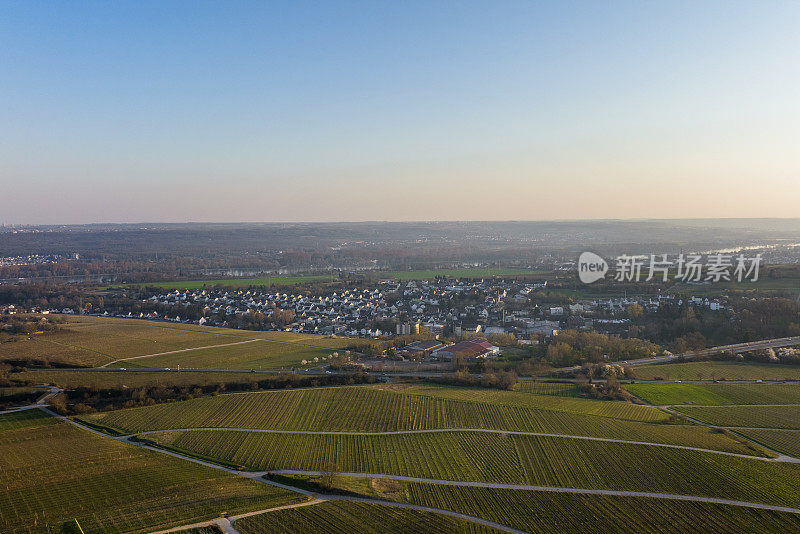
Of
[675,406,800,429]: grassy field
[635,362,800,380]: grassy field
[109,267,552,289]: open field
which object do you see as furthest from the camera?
[109,267,552,289]: open field

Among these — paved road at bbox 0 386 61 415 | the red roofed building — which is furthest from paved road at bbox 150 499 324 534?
the red roofed building

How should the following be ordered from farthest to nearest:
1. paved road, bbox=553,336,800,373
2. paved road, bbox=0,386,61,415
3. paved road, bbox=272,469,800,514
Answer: paved road, bbox=553,336,800,373, paved road, bbox=0,386,61,415, paved road, bbox=272,469,800,514

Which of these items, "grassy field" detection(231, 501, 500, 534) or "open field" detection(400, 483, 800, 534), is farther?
"open field" detection(400, 483, 800, 534)

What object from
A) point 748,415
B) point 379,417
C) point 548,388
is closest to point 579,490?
point 379,417

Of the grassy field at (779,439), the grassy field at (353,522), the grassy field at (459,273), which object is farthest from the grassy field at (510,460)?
the grassy field at (459,273)

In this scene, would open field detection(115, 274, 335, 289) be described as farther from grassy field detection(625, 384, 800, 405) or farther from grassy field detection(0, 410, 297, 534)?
grassy field detection(625, 384, 800, 405)

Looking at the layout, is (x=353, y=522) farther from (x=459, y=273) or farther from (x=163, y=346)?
(x=459, y=273)

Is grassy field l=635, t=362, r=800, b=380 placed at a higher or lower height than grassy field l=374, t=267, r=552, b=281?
lower

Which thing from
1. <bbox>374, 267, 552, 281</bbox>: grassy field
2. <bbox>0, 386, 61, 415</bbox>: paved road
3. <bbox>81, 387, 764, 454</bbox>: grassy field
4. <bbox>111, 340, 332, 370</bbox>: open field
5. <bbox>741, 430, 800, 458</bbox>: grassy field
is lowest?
<bbox>111, 340, 332, 370</bbox>: open field
